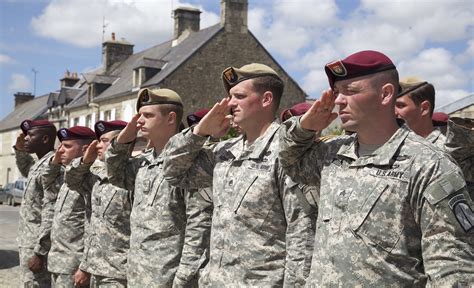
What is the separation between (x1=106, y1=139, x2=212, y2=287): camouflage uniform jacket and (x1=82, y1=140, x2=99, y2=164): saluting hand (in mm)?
977

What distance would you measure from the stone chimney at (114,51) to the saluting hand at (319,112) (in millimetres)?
46272

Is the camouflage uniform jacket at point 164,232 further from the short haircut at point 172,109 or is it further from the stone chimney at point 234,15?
the stone chimney at point 234,15

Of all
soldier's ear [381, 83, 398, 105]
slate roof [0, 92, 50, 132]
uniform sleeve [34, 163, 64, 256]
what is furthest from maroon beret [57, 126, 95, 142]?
slate roof [0, 92, 50, 132]

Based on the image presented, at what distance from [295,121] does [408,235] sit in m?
0.88

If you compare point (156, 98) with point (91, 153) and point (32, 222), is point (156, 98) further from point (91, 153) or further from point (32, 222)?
point (32, 222)

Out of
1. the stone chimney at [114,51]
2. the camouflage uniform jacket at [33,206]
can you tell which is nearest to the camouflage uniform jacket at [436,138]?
the camouflage uniform jacket at [33,206]

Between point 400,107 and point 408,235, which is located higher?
point 400,107

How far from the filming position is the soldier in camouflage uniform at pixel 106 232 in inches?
229

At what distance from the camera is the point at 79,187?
6805 millimetres

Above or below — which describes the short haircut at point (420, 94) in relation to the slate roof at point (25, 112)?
below

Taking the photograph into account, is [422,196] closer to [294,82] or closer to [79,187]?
[79,187]

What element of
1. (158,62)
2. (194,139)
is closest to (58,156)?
(194,139)

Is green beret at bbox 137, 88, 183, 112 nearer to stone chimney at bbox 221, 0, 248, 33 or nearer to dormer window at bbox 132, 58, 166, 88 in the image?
dormer window at bbox 132, 58, 166, 88

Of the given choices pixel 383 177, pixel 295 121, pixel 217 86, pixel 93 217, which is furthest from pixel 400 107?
pixel 217 86
